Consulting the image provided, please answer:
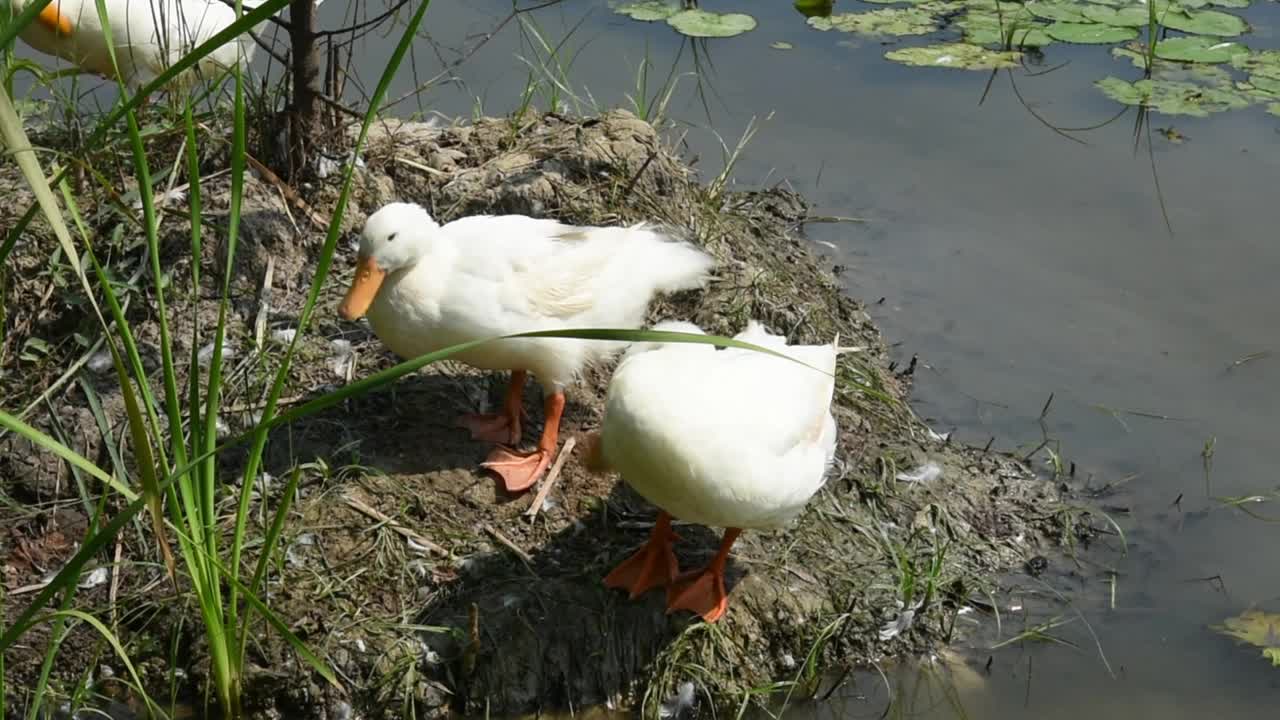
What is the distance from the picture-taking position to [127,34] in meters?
5.40

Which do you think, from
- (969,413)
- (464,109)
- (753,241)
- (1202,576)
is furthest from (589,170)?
(1202,576)

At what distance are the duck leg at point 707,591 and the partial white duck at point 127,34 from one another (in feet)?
9.22

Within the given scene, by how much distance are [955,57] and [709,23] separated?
133 cm

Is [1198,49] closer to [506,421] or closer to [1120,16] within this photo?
[1120,16]

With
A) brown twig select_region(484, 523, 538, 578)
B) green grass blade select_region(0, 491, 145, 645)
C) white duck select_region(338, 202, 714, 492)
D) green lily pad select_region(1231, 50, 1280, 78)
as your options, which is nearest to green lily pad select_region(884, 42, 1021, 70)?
green lily pad select_region(1231, 50, 1280, 78)

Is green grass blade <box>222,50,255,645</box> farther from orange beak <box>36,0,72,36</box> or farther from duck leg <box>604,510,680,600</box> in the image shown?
orange beak <box>36,0,72,36</box>

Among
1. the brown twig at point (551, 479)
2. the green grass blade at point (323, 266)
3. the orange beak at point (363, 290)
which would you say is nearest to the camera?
the green grass blade at point (323, 266)

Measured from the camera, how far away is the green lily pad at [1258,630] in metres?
4.08

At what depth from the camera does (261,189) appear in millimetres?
4754

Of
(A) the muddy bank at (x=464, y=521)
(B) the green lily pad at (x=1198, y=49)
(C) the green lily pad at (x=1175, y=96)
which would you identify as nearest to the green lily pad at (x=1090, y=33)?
(B) the green lily pad at (x=1198, y=49)

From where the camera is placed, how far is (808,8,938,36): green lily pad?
7.63 meters

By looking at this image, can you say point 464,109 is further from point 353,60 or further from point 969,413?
point 969,413

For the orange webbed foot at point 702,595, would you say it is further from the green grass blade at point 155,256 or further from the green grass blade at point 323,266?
the green grass blade at point 155,256

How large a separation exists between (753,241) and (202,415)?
2.43 m
